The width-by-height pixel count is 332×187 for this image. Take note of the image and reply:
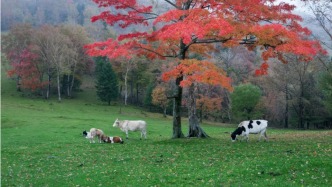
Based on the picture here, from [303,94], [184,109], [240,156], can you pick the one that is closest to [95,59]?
[184,109]

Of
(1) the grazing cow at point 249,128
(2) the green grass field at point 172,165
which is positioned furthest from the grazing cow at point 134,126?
(1) the grazing cow at point 249,128

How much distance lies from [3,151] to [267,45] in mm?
18596

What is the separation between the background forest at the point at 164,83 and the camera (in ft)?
209

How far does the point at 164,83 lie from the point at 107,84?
1521 cm

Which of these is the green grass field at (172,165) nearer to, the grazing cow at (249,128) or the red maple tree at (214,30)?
the grazing cow at (249,128)

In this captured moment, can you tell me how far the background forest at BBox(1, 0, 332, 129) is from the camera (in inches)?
2502

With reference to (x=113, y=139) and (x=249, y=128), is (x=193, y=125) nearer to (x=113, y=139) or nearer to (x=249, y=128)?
(x=249, y=128)

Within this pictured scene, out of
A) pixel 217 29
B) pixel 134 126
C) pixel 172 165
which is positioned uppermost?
pixel 217 29

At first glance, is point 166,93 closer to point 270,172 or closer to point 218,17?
point 218,17

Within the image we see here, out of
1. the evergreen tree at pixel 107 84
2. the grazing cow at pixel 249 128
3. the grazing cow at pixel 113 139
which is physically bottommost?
the grazing cow at pixel 113 139

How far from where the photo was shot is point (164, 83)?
2950 inches

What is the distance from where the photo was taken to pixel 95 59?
9900cm

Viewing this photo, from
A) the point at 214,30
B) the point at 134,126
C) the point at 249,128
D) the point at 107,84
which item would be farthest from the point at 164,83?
the point at 214,30

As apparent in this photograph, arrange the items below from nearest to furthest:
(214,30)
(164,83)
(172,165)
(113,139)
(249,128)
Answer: (172,165) < (214,30) < (249,128) < (113,139) < (164,83)
